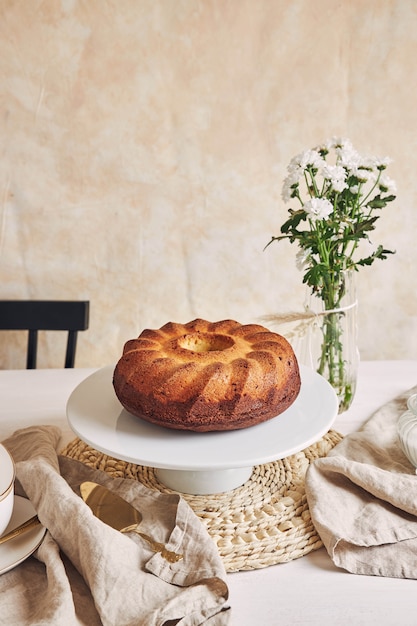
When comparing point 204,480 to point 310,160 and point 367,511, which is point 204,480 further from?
point 310,160

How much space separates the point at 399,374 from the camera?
60.6 inches

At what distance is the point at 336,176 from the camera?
117 cm

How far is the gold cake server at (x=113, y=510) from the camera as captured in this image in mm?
908

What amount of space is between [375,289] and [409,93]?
576mm

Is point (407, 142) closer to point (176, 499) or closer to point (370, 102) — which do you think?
point (370, 102)

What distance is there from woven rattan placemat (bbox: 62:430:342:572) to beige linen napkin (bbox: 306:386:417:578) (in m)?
0.03

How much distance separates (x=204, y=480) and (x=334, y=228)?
488 millimetres

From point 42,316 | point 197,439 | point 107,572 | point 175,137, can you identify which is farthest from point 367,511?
point 175,137

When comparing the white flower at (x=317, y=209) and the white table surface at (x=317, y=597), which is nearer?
the white table surface at (x=317, y=597)

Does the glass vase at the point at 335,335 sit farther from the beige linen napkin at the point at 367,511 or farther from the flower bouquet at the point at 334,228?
the beige linen napkin at the point at 367,511

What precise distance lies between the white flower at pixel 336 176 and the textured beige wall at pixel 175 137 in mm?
813

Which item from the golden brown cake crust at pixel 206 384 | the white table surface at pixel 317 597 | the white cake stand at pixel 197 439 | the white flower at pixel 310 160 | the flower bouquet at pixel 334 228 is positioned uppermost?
the white flower at pixel 310 160

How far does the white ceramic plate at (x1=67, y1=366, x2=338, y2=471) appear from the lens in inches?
35.9

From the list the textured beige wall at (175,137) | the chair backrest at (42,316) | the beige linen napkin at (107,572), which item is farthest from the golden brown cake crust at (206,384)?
the textured beige wall at (175,137)
